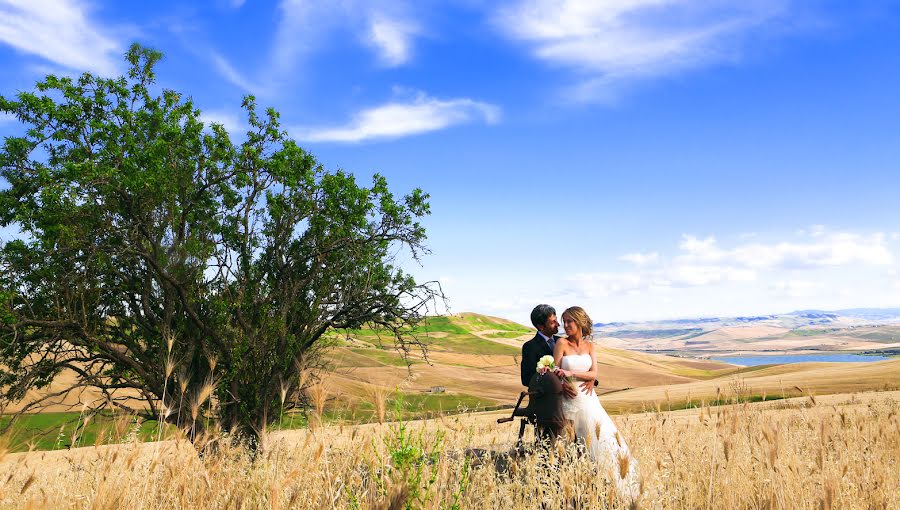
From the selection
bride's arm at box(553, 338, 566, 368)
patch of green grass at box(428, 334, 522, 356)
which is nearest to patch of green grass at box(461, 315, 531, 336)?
patch of green grass at box(428, 334, 522, 356)

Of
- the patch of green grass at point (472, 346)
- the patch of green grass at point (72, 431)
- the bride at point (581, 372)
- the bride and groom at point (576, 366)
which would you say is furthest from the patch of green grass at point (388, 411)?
the patch of green grass at point (472, 346)

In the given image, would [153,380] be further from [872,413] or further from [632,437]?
[872,413]

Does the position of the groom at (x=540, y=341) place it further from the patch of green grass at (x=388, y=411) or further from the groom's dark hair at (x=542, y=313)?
the patch of green grass at (x=388, y=411)

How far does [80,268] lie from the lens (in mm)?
13078

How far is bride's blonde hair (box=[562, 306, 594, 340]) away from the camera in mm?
7941

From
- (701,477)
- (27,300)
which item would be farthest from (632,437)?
(27,300)

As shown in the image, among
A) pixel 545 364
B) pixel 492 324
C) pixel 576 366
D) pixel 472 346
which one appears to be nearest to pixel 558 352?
pixel 576 366

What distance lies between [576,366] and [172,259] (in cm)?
1011

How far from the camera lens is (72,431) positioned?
23.5 feet

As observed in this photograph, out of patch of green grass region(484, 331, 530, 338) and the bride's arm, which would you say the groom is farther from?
patch of green grass region(484, 331, 530, 338)

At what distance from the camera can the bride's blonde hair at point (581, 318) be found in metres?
7.94

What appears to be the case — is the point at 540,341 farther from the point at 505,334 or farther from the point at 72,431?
the point at 505,334

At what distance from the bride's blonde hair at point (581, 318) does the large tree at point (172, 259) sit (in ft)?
21.7

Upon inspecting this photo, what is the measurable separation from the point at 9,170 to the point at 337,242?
7827mm
